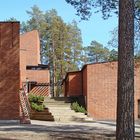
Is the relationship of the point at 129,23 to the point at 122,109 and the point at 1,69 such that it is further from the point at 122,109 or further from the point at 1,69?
the point at 1,69

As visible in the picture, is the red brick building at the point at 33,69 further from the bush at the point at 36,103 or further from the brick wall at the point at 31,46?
the bush at the point at 36,103

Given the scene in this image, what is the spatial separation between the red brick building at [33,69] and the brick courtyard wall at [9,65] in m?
9.48

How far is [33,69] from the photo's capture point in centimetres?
4809

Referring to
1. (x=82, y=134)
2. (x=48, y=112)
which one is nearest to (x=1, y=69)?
(x=48, y=112)

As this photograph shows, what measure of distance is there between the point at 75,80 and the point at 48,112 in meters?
8.57

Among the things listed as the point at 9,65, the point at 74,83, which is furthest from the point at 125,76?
the point at 74,83

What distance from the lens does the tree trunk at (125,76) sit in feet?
41.0

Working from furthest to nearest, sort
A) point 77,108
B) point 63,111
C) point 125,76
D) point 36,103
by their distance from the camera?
point 77,108 → point 36,103 → point 63,111 → point 125,76

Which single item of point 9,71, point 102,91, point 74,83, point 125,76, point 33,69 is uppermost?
point 33,69

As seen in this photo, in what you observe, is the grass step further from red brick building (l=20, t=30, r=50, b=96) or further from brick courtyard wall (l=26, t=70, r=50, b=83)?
brick courtyard wall (l=26, t=70, r=50, b=83)

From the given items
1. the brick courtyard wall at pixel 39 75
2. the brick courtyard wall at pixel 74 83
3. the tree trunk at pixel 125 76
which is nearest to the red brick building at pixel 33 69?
the brick courtyard wall at pixel 39 75

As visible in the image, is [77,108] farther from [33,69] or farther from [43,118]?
[33,69]

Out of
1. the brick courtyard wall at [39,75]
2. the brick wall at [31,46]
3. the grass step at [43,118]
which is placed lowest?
the grass step at [43,118]

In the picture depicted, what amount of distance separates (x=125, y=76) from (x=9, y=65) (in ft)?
45.1
